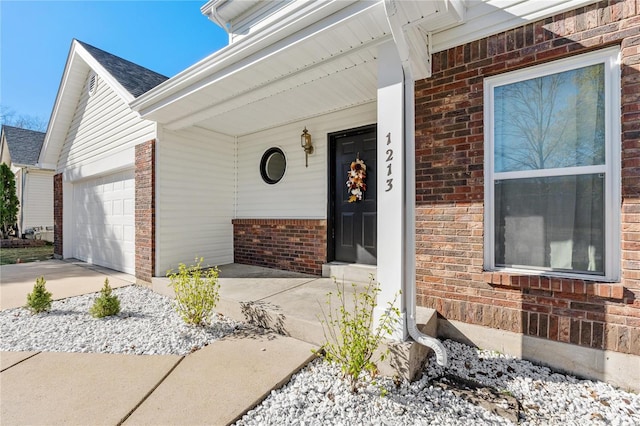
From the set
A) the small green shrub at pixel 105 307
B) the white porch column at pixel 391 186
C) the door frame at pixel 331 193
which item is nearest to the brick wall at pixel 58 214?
the small green shrub at pixel 105 307

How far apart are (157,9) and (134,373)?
744cm

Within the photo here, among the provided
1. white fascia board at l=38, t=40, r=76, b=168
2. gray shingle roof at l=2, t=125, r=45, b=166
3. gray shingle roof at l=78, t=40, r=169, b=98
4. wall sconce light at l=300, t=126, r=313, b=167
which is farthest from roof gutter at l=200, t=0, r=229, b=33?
gray shingle roof at l=2, t=125, r=45, b=166

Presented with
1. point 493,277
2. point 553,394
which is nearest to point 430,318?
point 493,277

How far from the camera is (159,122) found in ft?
15.5

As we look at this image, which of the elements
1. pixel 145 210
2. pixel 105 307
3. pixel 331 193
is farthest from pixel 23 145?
pixel 331 193

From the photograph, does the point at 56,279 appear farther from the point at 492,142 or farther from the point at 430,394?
the point at 492,142

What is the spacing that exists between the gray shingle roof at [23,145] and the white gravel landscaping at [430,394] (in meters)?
13.6

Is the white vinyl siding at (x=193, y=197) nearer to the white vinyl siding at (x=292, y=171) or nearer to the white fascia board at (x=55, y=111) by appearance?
the white vinyl siding at (x=292, y=171)

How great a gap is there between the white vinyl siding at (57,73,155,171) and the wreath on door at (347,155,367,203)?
336 cm

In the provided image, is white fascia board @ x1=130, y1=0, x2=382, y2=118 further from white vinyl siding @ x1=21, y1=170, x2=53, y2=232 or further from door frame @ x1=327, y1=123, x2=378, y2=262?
white vinyl siding @ x1=21, y1=170, x2=53, y2=232

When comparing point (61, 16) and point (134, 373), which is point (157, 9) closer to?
point (61, 16)

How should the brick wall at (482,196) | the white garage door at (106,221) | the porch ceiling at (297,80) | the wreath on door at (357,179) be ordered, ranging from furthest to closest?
the white garage door at (106,221)
the wreath on door at (357,179)
the porch ceiling at (297,80)
the brick wall at (482,196)

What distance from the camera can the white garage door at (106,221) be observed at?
5738 millimetres

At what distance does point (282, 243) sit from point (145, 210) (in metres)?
2.33
